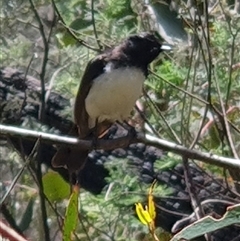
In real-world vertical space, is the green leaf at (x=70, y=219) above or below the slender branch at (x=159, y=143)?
above

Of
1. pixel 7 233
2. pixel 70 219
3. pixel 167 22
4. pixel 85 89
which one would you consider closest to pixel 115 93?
pixel 85 89

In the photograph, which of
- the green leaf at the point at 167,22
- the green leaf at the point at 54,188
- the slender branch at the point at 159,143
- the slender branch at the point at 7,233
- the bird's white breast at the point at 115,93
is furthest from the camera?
the green leaf at the point at 167,22

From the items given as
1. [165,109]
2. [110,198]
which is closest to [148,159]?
[165,109]

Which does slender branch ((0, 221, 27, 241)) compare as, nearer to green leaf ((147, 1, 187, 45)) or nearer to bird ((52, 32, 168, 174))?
bird ((52, 32, 168, 174))

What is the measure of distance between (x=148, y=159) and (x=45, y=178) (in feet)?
3.39

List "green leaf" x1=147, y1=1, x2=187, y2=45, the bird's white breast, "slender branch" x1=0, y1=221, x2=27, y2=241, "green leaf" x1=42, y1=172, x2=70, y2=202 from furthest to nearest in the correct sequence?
"green leaf" x1=147, y1=1, x2=187, y2=45, "green leaf" x1=42, y1=172, x2=70, y2=202, the bird's white breast, "slender branch" x1=0, y1=221, x2=27, y2=241

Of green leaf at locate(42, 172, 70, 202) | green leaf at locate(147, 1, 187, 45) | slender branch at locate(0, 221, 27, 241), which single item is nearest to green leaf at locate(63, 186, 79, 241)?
slender branch at locate(0, 221, 27, 241)

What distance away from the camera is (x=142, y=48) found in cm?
350

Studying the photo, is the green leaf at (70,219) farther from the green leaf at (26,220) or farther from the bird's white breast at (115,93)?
the green leaf at (26,220)

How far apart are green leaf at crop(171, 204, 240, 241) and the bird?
7.89 feet

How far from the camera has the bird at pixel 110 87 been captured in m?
3.21

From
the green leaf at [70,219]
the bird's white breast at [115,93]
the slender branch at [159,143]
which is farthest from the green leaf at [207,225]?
the bird's white breast at [115,93]

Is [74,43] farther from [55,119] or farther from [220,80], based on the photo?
[220,80]

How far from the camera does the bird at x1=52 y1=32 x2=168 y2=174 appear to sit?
126 inches
